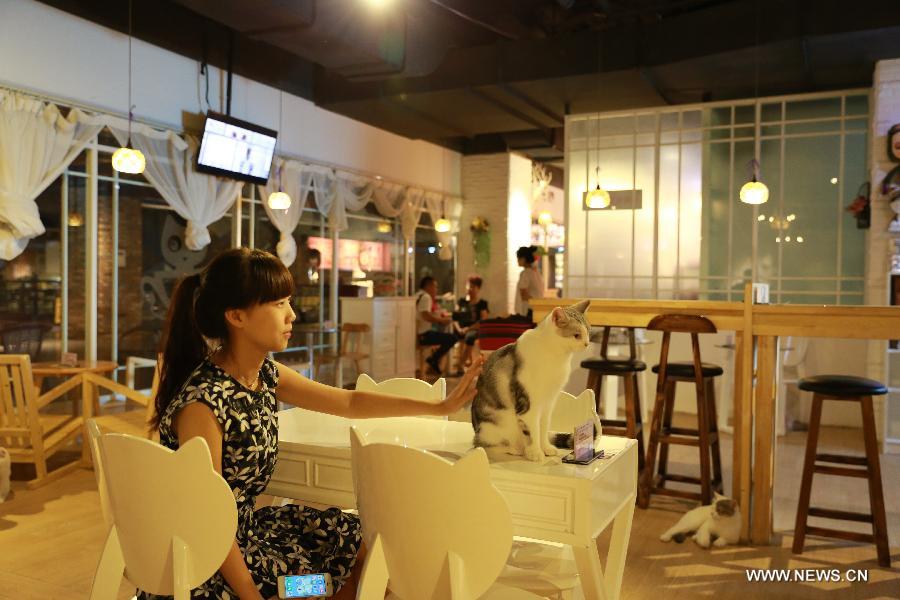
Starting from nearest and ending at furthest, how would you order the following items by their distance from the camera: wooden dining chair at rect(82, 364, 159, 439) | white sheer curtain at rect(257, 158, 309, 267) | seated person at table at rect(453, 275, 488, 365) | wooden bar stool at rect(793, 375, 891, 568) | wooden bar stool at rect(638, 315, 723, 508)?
wooden bar stool at rect(793, 375, 891, 568) → wooden bar stool at rect(638, 315, 723, 508) → wooden dining chair at rect(82, 364, 159, 439) → white sheer curtain at rect(257, 158, 309, 267) → seated person at table at rect(453, 275, 488, 365)

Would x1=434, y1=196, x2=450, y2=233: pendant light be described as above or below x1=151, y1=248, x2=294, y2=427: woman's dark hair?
above

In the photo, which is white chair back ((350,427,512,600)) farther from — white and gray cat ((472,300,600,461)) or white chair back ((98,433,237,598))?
white and gray cat ((472,300,600,461))

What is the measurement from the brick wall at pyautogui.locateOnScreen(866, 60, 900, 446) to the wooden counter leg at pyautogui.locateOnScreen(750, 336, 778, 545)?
3.41 metres

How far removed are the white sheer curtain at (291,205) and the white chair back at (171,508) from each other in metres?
6.83

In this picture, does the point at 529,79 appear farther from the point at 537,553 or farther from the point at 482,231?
the point at 537,553

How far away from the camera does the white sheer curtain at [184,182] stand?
22.4 feet

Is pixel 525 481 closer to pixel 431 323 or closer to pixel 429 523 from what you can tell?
pixel 429 523

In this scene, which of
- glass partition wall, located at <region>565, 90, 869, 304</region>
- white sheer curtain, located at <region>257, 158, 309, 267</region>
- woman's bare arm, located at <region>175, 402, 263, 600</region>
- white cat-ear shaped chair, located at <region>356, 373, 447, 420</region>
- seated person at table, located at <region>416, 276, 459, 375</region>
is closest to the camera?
woman's bare arm, located at <region>175, 402, 263, 600</region>

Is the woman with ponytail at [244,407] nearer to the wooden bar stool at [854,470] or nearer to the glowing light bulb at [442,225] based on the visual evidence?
the wooden bar stool at [854,470]

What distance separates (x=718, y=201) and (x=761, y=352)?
483 centimetres

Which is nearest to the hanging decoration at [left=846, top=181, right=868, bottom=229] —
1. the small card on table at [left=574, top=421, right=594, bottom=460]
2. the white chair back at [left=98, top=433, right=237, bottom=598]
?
the small card on table at [left=574, top=421, right=594, bottom=460]

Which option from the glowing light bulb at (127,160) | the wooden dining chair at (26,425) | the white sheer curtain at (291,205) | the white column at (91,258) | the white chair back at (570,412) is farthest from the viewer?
the white sheer curtain at (291,205)

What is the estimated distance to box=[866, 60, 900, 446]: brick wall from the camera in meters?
6.54

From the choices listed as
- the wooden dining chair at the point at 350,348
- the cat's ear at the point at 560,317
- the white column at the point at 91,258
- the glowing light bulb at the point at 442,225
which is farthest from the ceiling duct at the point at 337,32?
the cat's ear at the point at 560,317
